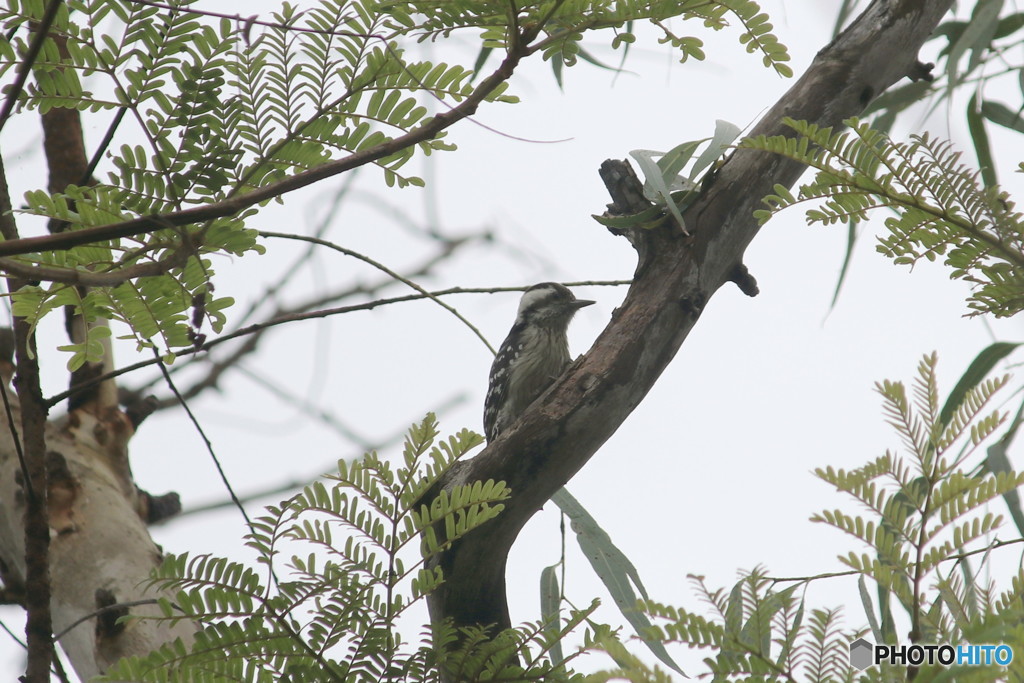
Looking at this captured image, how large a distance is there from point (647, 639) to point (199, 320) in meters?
0.97

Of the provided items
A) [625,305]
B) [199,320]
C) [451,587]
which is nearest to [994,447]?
[625,305]

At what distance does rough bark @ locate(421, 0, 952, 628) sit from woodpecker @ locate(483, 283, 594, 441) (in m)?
1.92

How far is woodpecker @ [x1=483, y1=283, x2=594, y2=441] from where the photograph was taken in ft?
16.5

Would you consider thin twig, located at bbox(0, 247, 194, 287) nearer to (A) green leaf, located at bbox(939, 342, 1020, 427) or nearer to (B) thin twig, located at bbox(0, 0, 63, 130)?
(B) thin twig, located at bbox(0, 0, 63, 130)

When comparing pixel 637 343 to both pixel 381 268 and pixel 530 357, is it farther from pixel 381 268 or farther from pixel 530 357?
pixel 530 357

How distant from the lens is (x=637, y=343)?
9.12 feet

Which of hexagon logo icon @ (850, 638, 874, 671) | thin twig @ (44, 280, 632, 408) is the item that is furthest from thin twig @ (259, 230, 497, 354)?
hexagon logo icon @ (850, 638, 874, 671)

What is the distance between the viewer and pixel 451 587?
2707mm

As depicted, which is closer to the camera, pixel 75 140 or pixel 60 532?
pixel 60 532

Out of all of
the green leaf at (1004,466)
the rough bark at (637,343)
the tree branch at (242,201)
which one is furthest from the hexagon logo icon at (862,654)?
the tree branch at (242,201)

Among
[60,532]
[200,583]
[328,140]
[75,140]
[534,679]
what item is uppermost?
[75,140]

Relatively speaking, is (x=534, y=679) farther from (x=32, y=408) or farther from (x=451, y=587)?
(x=32, y=408)

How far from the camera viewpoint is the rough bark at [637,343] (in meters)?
2.69

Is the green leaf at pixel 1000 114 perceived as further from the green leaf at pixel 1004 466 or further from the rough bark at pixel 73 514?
the rough bark at pixel 73 514
